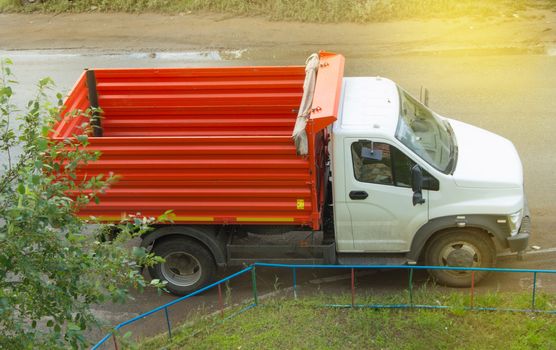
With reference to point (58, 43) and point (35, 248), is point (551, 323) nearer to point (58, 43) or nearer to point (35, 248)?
point (35, 248)

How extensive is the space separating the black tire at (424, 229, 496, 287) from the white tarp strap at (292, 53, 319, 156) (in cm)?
189

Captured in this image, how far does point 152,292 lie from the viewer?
862 centimetres

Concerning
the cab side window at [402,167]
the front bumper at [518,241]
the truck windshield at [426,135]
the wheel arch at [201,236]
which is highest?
the truck windshield at [426,135]

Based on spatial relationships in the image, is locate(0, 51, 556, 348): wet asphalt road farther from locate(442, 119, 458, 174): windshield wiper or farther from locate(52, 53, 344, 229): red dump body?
locate(442, 119, 458, 174): windshield wiper

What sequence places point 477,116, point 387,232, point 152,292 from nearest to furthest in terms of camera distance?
point 387,232 < point 152,292 < point 477,116

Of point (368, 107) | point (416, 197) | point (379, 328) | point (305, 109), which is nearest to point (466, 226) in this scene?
point (416, 197)

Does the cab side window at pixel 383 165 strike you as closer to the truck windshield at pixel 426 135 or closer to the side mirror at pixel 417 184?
the side mirror at pixel 417 184

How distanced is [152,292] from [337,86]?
3306 millimetres

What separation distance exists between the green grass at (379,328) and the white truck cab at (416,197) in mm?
543

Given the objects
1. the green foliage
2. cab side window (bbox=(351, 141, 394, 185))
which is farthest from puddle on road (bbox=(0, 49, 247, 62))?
the green foliage

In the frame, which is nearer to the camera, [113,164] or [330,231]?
[113,164]

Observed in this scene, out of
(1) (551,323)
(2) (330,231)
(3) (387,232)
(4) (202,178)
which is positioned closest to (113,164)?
(4) (202,178)

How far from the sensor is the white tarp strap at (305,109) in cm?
737

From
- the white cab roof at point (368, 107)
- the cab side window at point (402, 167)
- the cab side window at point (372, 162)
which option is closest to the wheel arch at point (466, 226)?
the cab side window at point (402, 167)
